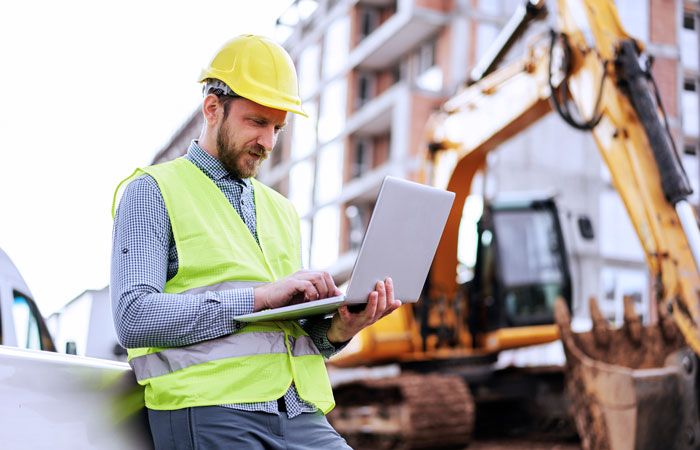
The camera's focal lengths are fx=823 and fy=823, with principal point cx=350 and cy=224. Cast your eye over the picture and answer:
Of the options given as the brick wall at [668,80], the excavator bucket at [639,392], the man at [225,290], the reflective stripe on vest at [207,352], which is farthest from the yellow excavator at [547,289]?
the brick wall at [668,80]

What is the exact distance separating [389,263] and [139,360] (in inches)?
21.8

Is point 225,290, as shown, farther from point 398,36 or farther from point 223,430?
point 398,36

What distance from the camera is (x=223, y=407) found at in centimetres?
160

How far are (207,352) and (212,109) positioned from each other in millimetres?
563

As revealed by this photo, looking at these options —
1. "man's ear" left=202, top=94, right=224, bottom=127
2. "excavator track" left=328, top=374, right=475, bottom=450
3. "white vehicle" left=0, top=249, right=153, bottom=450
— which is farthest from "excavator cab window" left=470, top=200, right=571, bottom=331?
"white vehicle" left=0, top=249, right=153, bottom=450

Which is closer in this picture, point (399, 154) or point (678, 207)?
point (678, 207)

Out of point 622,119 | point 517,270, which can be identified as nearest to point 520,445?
point 517,270

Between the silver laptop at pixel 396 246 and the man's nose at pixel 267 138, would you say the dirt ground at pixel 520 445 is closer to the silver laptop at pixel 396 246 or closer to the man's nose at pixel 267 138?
the silver laptop at pixel 396 246

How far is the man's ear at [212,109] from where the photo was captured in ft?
6.04

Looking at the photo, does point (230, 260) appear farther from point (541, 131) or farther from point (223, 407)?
point (541, 131)

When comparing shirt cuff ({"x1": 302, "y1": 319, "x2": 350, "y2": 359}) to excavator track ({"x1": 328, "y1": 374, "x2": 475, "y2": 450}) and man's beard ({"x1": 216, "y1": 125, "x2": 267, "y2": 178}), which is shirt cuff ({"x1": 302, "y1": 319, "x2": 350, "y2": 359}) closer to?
man's beard ({"x1": 216, "y1": 125, "x2": 267, "y2": 178})

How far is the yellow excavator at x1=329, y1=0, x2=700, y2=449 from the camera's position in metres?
4.95

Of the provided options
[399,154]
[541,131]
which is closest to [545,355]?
[541,131]

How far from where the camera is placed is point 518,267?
8.38 m
